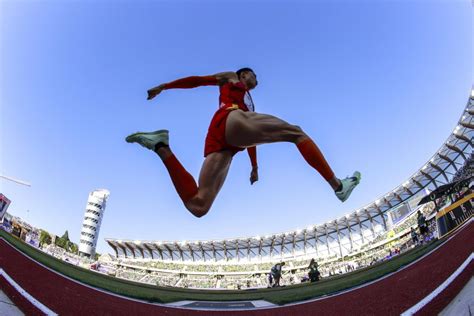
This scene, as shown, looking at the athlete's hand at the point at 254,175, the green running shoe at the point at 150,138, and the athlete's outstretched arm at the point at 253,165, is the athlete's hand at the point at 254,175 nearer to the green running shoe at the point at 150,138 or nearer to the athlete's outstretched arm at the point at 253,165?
the athlete's outstretched arm at the point at 253,165

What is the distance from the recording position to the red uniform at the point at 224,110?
274 cm

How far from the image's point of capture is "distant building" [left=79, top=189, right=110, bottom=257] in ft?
280

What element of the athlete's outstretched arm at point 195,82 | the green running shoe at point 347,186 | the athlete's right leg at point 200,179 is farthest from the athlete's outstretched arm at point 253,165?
the green running shoe at point 347,186

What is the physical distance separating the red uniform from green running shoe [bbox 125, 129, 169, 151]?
408 millimetres

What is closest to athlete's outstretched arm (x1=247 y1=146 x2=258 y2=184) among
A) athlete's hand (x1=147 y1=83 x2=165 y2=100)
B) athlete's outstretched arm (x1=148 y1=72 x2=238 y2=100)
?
athlete's outstretched arm (x1=148 y1=72 x2=238 y2=100)

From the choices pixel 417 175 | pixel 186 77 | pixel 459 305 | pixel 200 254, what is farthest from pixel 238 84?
pixel 200 254

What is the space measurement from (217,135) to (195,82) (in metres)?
0.70

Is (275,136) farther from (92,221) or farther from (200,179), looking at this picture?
(92,221)

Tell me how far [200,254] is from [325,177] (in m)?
62.8

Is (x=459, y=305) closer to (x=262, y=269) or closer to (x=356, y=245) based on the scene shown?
(x=262, y=269)

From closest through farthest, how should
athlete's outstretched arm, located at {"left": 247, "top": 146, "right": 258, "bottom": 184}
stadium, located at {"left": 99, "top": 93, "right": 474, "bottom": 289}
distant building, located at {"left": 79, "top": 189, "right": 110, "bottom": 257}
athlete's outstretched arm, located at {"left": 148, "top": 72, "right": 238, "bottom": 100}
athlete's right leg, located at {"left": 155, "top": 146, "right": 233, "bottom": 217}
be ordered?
athlete's right leg, located at {"left": 155, "top": 146, "right": 233, "bottom": 217}, athlete's outstretched arm, located at {"left": 148, "top": 72, "right": 238, "bottom": 100}, athlete's outstretched arm, located at {"left": 247, "top": 146, "right": 258, "bottom": 184}, stadium, located at {"left": 99, "top": 93, "right": 474, "bottom": 289}, distant building, located at {"left": 79, "top": 189, "right": 110, "bottom": 257}

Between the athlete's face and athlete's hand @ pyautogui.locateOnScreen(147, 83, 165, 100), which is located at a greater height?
the athlete's face

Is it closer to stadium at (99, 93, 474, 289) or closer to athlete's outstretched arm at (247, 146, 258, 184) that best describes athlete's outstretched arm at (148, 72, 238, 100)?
athlete's outstretched arm at (247, 146, 258, 184)

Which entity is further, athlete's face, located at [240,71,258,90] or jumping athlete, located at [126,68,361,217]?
athlete's face, located at [240,71,258,90]
